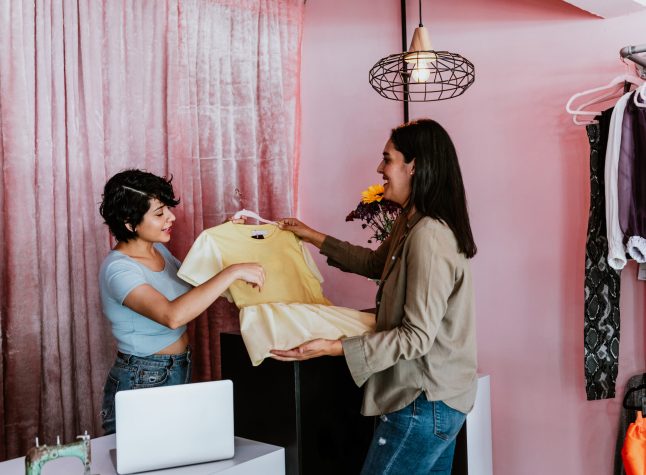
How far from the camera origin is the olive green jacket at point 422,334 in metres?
1.72

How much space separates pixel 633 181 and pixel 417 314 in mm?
1132

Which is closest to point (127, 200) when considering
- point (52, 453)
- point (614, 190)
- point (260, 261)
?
point (260, 261)

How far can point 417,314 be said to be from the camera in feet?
5.63

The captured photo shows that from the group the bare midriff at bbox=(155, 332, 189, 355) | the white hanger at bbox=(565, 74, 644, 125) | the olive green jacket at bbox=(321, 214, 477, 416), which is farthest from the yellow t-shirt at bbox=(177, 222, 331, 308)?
the white hanger at bbox=(565, 74, 644, 125)

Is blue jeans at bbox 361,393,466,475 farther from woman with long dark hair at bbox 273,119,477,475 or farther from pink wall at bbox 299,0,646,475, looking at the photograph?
pink wall at bbox 299,0,646,475

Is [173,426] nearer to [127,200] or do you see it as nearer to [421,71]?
[127,200]

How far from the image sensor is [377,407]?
1840 mm

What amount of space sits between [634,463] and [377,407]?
3.67 ft

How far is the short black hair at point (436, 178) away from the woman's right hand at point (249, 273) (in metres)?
0.57

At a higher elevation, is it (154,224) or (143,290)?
(154,224)

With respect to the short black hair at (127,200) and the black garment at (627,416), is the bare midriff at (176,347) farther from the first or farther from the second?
the black garment at (627,416)

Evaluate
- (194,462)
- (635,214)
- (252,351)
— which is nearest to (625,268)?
(635,214)

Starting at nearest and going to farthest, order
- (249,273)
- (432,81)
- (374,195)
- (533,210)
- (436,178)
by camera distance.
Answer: (436,178), (249,273), (374,195), (533,210), (432,81)

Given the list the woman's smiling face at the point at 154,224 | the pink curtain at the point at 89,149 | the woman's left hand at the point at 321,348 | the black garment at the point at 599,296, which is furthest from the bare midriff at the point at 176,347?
the black garment at the point at 599,296
